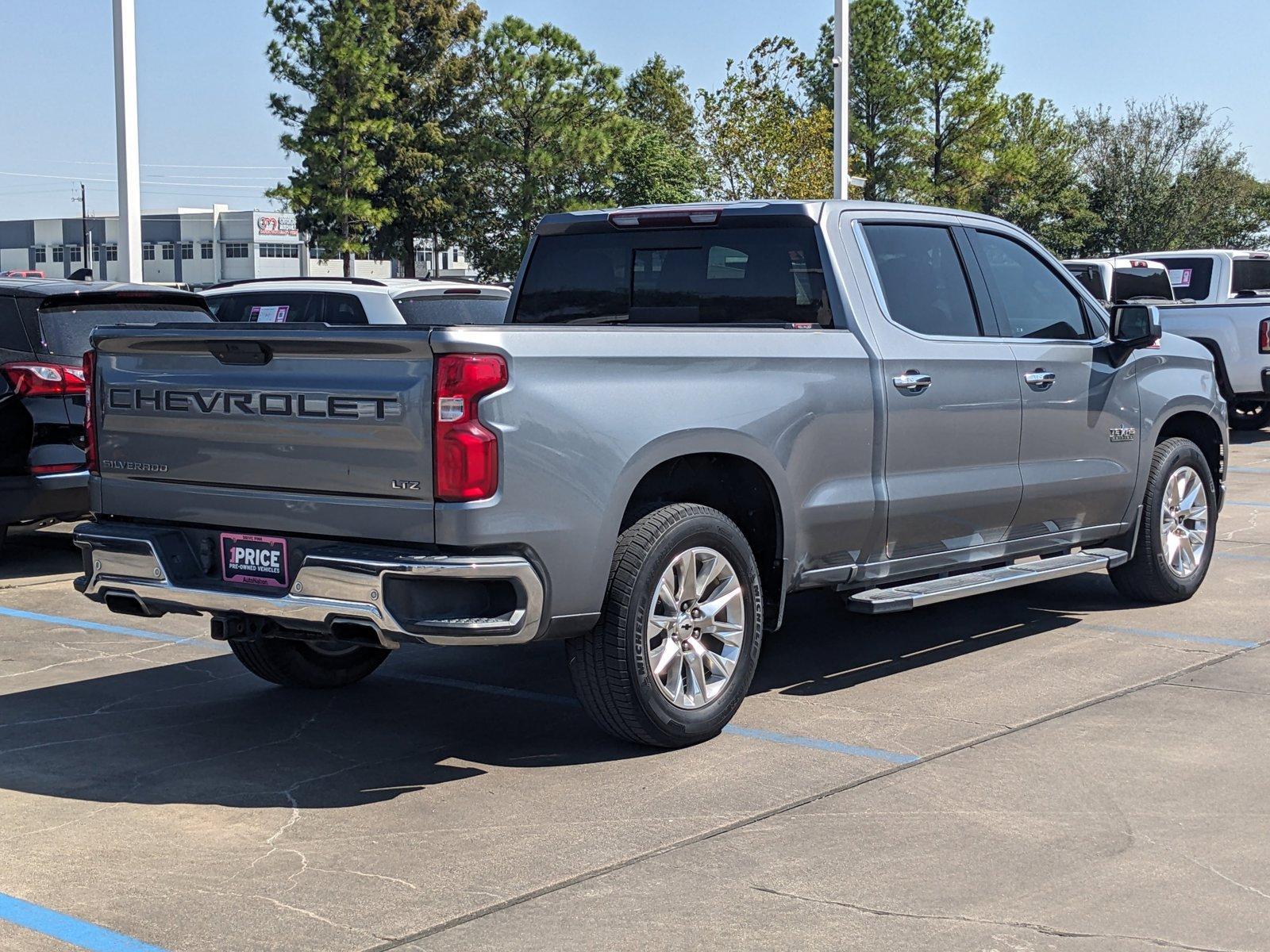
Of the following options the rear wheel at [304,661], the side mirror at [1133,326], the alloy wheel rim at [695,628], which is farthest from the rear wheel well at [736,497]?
the side mirror at [1133,326]

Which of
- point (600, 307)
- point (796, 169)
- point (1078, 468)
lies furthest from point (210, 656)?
point (796, 169)

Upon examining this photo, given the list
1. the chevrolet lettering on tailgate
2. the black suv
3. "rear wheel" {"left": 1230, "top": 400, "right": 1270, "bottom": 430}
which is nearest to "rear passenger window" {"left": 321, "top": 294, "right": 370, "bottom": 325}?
the black suv

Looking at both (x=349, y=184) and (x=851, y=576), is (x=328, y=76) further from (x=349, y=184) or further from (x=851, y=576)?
(x=851, y=576)

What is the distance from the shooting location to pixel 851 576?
20.9ft

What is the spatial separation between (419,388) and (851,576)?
229 cm

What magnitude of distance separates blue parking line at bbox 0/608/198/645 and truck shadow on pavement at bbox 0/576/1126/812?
0.20m

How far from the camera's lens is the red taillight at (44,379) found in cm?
927

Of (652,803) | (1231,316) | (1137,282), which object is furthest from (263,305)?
(1231,316)

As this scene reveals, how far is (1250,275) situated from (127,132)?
1370 centimetres

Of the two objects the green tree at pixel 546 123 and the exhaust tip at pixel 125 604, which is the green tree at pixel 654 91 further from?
the exhaust tip at pixel 125 604

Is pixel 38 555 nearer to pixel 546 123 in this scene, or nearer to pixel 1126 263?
pixel 1126 263

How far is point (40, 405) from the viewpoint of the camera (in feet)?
30.7

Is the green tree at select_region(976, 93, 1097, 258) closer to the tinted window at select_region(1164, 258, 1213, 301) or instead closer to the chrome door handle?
the tinted window at select_region(1164, 258, 1213, 301)

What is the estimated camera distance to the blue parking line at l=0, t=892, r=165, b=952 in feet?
12.7
